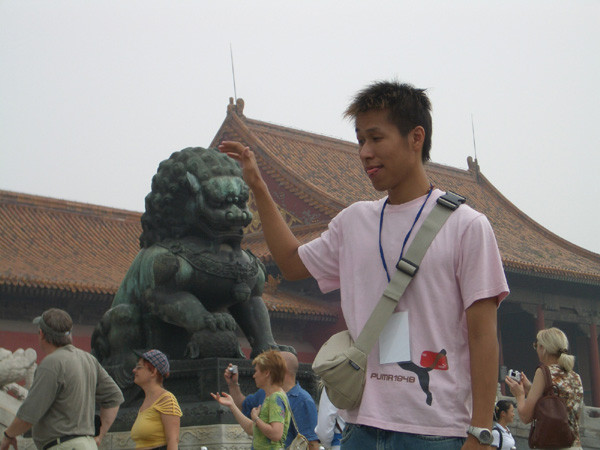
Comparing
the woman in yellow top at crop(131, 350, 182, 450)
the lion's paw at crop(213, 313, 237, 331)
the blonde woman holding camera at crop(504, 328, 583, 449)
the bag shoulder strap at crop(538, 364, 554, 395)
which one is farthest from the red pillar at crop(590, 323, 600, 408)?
the woman in yellow top at crop(131, 350, 182, 450)

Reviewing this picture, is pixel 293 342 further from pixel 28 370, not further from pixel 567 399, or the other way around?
pixel 567 399

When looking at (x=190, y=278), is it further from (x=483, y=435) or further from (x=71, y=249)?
(x=71, y=249)

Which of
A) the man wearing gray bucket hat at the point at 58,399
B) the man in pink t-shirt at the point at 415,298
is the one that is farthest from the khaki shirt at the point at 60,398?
the man in pink t-shirt at the point at 415,298

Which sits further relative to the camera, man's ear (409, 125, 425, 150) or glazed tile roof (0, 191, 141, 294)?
glazed tile roof (0, 191, 141, 294)

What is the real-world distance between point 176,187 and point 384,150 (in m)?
3.54

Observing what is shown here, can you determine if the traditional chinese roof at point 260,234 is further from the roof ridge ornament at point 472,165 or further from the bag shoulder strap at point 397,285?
the bag shoulder strap at point 397,285

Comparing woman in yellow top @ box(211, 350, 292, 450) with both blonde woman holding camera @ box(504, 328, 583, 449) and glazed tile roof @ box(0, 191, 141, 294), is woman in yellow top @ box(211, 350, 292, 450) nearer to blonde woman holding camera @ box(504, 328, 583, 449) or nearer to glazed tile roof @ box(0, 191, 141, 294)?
blonde woman holding camera @ box(504, 328, 583, 449)

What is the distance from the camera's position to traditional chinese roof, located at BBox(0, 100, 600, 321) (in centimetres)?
1625

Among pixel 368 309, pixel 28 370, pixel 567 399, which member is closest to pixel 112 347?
pixel 28 370

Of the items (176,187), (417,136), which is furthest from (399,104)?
(176,187)

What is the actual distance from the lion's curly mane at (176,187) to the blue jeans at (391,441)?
11.7ft

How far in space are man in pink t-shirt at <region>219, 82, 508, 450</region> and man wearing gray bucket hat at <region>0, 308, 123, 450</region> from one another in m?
1.75

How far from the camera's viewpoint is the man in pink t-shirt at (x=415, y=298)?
6.61 feet

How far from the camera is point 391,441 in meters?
2.03
